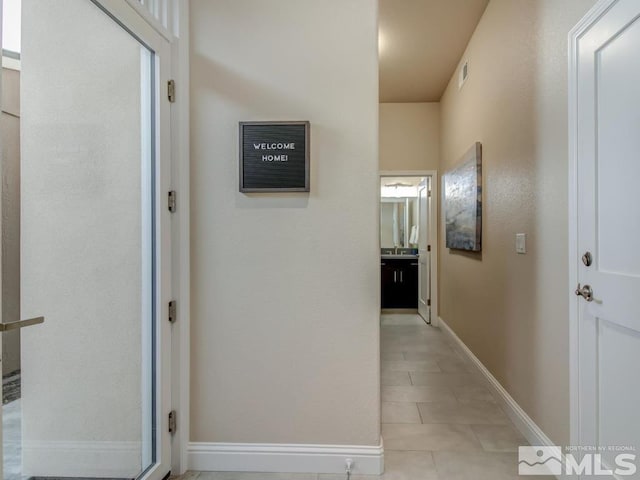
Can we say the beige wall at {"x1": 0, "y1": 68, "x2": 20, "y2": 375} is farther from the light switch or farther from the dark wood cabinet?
the dark wood cabinet

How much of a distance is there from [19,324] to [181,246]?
753 mm

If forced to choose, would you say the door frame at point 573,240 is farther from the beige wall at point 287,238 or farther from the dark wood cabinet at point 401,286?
the dark wood cabinet at point 401,286

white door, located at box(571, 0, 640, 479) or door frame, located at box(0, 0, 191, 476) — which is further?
door frame, located at box(0, 0, 191, 476)

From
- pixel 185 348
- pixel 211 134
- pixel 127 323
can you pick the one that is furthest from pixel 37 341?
pixel 211 134

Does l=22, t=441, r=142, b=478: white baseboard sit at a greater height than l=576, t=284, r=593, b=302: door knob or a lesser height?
lesser

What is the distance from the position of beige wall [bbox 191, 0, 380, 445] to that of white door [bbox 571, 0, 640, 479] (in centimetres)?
88

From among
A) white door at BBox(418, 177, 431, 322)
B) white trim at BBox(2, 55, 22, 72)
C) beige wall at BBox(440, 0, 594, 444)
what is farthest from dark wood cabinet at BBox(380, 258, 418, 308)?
white trim at BBox(2, 55, 22, 72)

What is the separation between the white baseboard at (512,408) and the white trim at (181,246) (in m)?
1.85

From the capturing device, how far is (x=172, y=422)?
1749 millimetres

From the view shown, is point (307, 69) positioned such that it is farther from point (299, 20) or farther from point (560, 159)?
point (560, 159)

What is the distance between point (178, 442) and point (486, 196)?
2646 mm

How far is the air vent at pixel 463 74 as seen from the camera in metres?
3.45

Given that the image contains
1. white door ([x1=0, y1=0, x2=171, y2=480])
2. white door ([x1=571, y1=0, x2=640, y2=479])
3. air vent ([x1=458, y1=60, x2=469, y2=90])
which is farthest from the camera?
air vent ([x1=458, y1=60, x2=469, y2=90])

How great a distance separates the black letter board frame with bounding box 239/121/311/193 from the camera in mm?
1736
